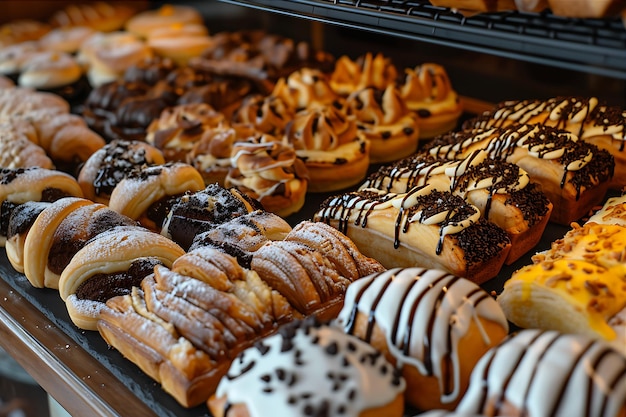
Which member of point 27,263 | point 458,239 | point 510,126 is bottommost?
point 27,263

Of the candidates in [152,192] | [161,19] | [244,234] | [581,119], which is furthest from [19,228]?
[161,19]

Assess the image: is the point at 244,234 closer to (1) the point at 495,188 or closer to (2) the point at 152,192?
(2) the point at 152,192

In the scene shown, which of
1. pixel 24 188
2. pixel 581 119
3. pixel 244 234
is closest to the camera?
pixel 244 234

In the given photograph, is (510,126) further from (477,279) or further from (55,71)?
(55,71)

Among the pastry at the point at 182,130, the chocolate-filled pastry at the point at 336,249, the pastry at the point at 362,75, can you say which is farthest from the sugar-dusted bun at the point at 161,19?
the chocolate-filled pastry at the point at 336,249

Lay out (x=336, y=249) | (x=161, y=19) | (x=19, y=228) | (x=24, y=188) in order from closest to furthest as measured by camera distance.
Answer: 1. (x=336, y=249)
2. (x=19, y=228)
3. (x=24, y=188)
4. (x=161, y=19)

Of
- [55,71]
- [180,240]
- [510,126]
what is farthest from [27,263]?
[55,71]

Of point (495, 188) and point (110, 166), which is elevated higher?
point (495, 188)

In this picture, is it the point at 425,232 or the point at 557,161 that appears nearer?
the point at 425,232
